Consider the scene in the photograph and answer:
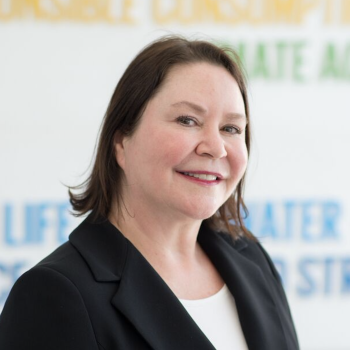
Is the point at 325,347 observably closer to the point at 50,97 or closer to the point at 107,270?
the point at 50,97

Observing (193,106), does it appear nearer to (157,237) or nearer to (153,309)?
(157,237)

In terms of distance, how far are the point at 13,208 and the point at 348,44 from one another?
1470 millimetres

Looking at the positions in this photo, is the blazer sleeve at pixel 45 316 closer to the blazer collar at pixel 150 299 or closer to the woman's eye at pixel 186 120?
the blazer collar at pixel 150 299

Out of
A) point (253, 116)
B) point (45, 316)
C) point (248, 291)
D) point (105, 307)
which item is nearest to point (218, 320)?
point (248, 291)

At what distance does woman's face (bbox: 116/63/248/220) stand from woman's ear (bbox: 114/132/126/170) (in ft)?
0.08

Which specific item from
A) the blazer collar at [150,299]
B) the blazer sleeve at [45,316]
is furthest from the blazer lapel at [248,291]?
the blazer sleeve at [45,316]

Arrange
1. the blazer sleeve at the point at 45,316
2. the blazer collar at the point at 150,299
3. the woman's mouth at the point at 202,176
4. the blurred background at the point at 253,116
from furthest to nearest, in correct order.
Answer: the blurred background at the point at 253,116, the woman's mouth at the point at 202,176, the blazer collar at the point at 150,299, the blazer sleeve at the point at 45,316

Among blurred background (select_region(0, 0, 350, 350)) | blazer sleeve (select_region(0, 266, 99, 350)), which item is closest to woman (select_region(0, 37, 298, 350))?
blazer sleeve (select_region(0, 266, 99, 350))

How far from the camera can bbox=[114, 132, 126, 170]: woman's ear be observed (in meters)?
1.29

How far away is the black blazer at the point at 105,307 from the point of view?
3.36 feet

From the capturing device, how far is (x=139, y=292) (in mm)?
1156

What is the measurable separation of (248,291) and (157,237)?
25cm

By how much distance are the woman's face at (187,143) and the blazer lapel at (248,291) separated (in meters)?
0.21

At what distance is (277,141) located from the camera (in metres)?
2.53
